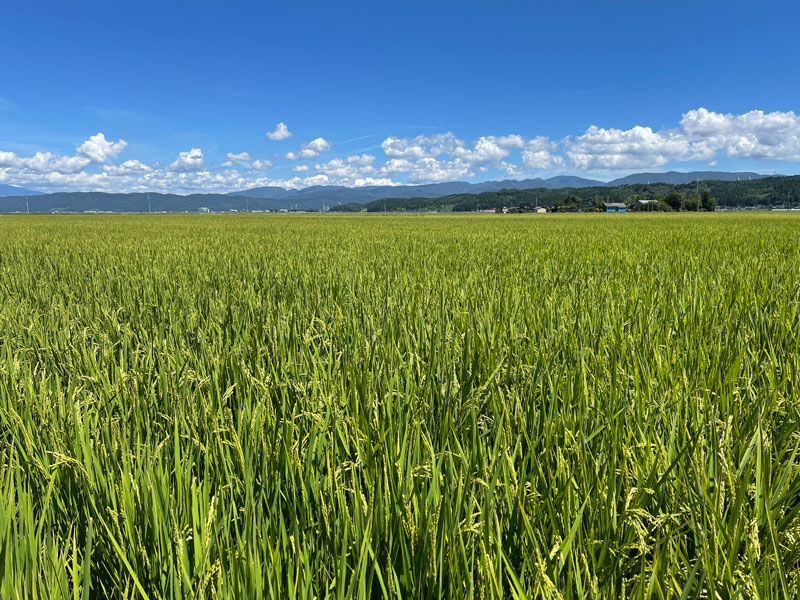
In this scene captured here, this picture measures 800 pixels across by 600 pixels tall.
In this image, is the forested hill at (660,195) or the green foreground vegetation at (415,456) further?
the forested hill at (660,195)

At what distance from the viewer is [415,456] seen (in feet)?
4.03

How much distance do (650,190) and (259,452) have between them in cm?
22035

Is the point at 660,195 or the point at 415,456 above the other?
the point at 660,195

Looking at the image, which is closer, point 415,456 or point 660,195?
point 415,456

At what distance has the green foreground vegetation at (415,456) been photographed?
0.86 m

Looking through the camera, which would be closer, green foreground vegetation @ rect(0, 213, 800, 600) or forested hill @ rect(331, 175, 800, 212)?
green foreground vegetation @ rect(0, 213, 800, 600)

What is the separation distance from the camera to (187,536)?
996mm

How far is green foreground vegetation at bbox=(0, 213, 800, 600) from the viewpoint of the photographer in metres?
0.86

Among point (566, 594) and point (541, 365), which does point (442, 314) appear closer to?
point (541, 365)

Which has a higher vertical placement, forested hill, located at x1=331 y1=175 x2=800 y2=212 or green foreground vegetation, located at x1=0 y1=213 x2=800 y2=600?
forested hill, located at x1=331 y1=175 x2=800 y2=212

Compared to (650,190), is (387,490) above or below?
below

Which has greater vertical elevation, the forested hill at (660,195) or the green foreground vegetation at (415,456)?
the forested hill at (660,195)

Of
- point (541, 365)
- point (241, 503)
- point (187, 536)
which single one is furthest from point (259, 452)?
point (541, 365)

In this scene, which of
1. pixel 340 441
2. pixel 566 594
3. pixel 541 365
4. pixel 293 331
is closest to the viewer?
pixel 566 594
